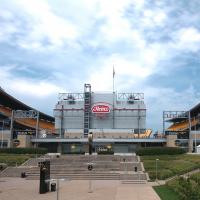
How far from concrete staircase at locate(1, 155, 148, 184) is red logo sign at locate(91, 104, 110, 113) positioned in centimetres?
3036

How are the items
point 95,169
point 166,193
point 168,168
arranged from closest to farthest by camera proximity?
point 166,193
point 168,168
point 95,169

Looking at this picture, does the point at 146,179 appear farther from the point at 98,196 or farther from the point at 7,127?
the point at 7,127

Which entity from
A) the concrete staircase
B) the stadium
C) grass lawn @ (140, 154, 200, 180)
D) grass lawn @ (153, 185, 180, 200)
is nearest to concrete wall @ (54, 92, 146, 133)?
the stadium

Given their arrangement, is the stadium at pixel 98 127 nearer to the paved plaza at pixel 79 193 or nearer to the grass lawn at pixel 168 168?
the grass lawn at pixel 168 168

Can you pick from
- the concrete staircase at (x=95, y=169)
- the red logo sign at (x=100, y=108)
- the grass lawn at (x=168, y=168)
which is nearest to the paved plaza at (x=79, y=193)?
the concrete staircase at (x=95, y=169)

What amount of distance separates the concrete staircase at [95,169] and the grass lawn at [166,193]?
870cm

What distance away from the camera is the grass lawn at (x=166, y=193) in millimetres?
35350

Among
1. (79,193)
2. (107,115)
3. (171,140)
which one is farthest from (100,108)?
(79,193)

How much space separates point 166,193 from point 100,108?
6864cm

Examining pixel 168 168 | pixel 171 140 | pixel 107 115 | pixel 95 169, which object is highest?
pixel 107 115

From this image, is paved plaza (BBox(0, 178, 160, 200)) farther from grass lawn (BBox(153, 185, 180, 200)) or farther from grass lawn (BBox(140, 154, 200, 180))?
grass lawn (BBox(140, 154, 200, 180))

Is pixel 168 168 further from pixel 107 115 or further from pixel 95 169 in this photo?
pixel 107 115

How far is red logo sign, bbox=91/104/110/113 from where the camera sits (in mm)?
106812

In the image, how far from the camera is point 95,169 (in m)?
63.3
